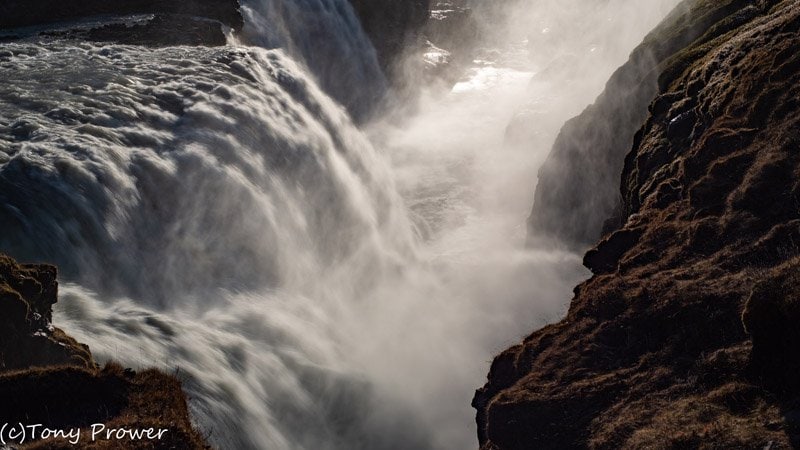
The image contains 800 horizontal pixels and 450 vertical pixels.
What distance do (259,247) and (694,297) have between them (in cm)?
1517

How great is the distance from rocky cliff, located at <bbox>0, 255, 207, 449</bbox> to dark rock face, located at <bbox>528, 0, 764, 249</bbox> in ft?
58.2

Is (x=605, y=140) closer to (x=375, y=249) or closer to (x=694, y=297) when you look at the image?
(x=375, y=249)

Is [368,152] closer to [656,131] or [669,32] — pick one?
[669,32]

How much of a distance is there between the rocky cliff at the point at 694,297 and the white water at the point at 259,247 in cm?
A: 552

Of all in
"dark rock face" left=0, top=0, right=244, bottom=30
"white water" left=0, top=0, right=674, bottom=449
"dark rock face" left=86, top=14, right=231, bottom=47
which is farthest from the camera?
"dark rock face" left=0, top=0, right=244, bottom=30

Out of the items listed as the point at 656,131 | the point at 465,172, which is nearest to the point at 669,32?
the point at 656,131

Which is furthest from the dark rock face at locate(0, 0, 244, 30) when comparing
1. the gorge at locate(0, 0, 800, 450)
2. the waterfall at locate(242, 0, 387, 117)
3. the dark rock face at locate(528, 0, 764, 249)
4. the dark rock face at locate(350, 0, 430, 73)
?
the dark rock face at locate(528, 0, 764, 249)

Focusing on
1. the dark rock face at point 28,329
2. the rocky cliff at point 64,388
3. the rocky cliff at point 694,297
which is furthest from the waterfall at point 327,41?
the rocky cliff at point 64,388

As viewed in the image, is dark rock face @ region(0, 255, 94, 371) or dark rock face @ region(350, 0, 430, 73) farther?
dark rock face @ region(350, 0, 430, 73)

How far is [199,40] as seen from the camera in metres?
36.3

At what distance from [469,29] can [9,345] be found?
67.1 meters

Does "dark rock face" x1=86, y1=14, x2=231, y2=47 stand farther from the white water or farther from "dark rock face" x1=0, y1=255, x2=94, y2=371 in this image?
"dark rock face" x1=0, y1=255, x2=94, y2=371

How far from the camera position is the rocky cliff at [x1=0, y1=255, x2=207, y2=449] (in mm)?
9867

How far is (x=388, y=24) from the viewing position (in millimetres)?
60562
